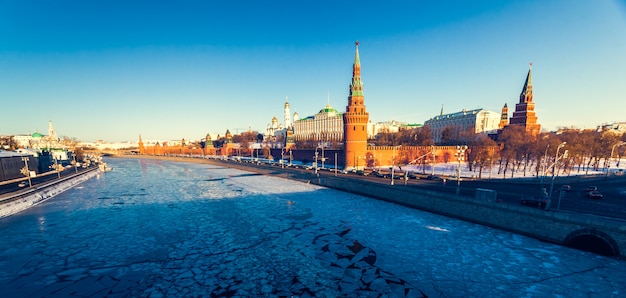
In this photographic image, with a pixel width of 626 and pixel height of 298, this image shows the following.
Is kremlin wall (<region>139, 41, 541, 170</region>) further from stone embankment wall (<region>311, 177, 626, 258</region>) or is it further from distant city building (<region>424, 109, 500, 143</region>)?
distant city building (<region>424, 109, 500, 143</region>)

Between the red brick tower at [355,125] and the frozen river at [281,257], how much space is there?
86.8 feet

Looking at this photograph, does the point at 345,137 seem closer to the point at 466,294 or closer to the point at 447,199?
the point at 447,199

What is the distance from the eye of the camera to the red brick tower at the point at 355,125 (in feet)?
159

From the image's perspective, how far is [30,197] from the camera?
25.2 metres

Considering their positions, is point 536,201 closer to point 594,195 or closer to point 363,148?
point 594,195

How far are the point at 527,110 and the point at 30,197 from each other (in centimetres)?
8746

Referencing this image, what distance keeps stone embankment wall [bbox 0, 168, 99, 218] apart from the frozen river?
169 cm

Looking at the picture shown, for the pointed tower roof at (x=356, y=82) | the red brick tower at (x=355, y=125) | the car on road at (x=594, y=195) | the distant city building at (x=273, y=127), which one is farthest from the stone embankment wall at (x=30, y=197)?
the distant city building at (x=273, y=127)

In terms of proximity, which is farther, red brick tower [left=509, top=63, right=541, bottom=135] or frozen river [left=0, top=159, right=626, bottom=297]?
red brick tower [left=509, top=63, right=541, bottom=135]

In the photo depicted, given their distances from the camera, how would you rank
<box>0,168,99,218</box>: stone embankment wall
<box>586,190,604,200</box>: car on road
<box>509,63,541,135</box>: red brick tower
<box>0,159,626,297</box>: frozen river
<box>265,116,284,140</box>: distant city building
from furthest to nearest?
1. <box>265,116,284,140</box>: distant city building
2. <box>509,63,541,135</box>: red brick tower
3. <box>586,190,604,200</box>: car on road
4. <box>0,168,99,218</box>: stone embankment wall
5. <box>0,159,626,297</box>: frozen river

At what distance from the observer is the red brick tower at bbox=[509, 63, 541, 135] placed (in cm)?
6000

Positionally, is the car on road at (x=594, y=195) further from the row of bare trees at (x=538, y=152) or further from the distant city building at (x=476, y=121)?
the distant city building at (x=476, y=121)

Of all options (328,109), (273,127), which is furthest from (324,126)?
(273,127)

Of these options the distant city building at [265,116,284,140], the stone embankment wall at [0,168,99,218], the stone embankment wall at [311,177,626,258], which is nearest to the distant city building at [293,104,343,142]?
the distant city building at [265,116,284,140]
